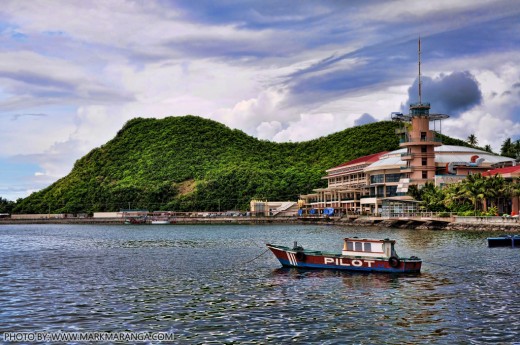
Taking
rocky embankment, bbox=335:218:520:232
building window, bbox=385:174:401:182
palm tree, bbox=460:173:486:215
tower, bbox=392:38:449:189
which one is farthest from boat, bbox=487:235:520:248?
building window, bbox=385:174:401:182

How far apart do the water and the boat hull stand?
1.05m

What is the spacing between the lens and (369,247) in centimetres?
5175

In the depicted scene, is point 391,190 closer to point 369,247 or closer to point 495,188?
point 495,188

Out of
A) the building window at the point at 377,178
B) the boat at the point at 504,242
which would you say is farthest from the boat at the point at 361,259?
the building window at the point at 377,178

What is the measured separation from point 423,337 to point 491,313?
288 inches

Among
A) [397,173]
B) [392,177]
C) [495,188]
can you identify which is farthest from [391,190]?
[495,188]

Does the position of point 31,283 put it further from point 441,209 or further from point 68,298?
point 441,209

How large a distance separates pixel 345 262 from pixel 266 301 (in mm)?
15629

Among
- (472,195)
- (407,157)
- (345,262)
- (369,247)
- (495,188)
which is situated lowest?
(345,262)

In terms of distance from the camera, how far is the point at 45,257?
70.8 meters

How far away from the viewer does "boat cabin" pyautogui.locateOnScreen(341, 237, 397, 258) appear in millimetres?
50628

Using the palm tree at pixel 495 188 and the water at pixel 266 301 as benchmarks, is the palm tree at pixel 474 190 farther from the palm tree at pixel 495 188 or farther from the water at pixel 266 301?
the water at pixel 266 301

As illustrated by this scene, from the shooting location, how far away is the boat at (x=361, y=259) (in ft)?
164

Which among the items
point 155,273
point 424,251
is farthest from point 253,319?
point 424,251
